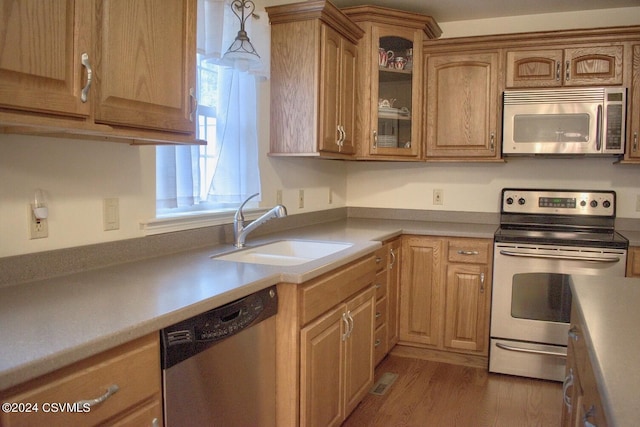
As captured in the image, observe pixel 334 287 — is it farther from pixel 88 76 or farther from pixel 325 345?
pixel 88 76

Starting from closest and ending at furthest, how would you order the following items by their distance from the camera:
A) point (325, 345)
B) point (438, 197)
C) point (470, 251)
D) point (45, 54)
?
point (45, 54) < point (325, 345) < point (470, 251) < point (438, 197)

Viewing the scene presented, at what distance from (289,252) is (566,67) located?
6.82 ft

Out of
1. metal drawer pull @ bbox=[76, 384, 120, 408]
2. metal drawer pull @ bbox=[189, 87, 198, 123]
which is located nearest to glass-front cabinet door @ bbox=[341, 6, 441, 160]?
metal drawer pull @ bbox=[189, 87, 198, 123]

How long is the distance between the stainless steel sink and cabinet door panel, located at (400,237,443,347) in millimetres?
889

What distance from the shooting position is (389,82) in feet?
11.0

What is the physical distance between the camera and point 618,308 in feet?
4.54

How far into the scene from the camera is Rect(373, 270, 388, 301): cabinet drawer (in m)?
2.92

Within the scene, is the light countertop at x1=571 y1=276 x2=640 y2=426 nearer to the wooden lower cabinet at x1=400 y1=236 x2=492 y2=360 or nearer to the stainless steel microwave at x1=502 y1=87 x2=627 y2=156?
the wooden lower cabinet at x1=400 y1=236 x2=492 y2=360

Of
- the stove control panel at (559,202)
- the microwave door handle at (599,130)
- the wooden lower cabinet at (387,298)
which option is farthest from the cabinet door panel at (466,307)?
the microwave door handle at (599,130)

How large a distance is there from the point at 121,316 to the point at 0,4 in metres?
0.72

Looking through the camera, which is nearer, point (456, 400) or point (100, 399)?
point (100, 399)

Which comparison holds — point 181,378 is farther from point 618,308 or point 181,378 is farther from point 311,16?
point 311,16

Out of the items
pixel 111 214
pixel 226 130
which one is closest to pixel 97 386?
pixel 111 214

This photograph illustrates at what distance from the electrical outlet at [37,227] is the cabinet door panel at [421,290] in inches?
86.6
